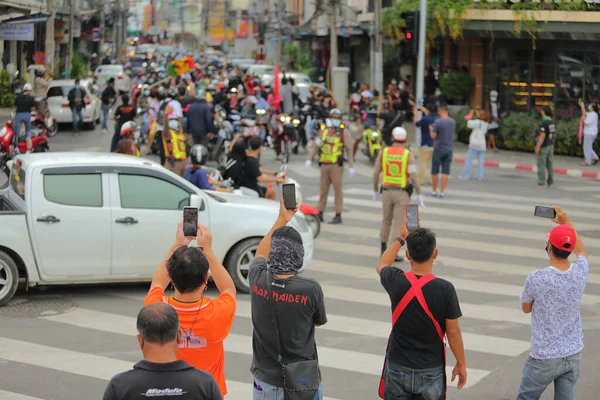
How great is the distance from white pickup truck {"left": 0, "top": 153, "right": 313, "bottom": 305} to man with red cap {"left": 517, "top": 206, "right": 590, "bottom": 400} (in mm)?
5508

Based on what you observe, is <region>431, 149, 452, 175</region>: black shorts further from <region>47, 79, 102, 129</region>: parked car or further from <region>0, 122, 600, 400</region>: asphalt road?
<region>47, 79, 102, 129</region>: parked car

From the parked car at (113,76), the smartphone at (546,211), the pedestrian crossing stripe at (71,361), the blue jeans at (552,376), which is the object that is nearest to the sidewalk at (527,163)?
the pedestrian crossing stripe at (71,361)

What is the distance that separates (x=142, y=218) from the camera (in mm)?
10992

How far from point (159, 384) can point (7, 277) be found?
700cm

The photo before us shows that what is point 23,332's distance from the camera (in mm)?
9781

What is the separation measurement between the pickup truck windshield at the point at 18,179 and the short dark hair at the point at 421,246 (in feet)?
20.7

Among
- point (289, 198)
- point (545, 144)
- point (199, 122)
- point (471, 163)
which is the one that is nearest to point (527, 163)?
point (471, 163)

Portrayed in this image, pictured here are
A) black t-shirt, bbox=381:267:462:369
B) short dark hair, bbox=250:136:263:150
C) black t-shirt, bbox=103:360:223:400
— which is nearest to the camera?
black t-shirt, bbox=103:360:223:400

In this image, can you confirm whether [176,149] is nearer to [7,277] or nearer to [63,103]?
[7,277]

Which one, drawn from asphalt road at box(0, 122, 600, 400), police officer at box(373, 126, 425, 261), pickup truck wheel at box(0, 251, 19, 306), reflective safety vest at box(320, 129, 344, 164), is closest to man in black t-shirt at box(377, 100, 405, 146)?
asphalt road at box(0, 122, 600, 400)

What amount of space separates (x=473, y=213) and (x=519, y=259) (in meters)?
3.79

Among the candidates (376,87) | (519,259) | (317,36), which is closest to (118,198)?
(519,259)

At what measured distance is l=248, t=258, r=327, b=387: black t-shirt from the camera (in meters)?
5.38

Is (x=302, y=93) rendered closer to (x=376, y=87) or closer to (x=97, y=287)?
(x=376, y=87)
